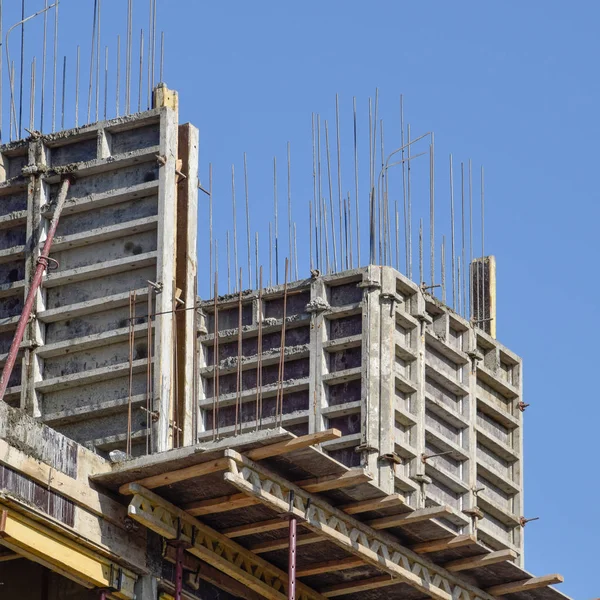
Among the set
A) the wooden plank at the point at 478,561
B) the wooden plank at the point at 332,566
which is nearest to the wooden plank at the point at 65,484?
the wooden plank at the point at 332,566

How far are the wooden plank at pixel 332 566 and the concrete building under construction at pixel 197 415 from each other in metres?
0.03

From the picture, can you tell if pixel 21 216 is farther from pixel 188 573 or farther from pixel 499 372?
pixel 499 372

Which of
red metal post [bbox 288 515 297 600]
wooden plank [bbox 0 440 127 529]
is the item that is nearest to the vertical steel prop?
red metal post [bbox 288 515 297 600]

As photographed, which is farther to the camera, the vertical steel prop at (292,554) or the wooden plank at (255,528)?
the wooden plank at (255,528)

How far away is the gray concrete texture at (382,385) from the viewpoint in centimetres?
2455

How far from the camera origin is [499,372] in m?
27.9

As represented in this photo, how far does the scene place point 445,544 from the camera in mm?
23234

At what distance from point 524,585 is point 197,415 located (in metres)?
4.62

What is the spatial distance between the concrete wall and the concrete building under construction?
25 mm

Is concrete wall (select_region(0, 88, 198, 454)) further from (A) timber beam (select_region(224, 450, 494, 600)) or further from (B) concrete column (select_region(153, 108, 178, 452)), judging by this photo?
(A) timber beam (select_region(224, 450, 494, 600))

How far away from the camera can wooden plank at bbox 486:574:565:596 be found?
2419cm

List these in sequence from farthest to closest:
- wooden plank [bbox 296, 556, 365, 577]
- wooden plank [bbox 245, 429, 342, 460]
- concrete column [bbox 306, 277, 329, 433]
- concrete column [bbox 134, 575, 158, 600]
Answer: concrete column [bbox 306, 277, 329, 433]
wooden plank [bbox 296, 556, 365, 577]
concrete column [bbox 134, 575, 158, 600]
wooden plank [bbox 245, 429, 342, 460]

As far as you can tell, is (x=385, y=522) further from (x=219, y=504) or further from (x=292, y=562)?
(x=219, y=504)

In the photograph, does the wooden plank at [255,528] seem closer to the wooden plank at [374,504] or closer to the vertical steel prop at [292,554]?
the vertical steel prop at [292,554]
